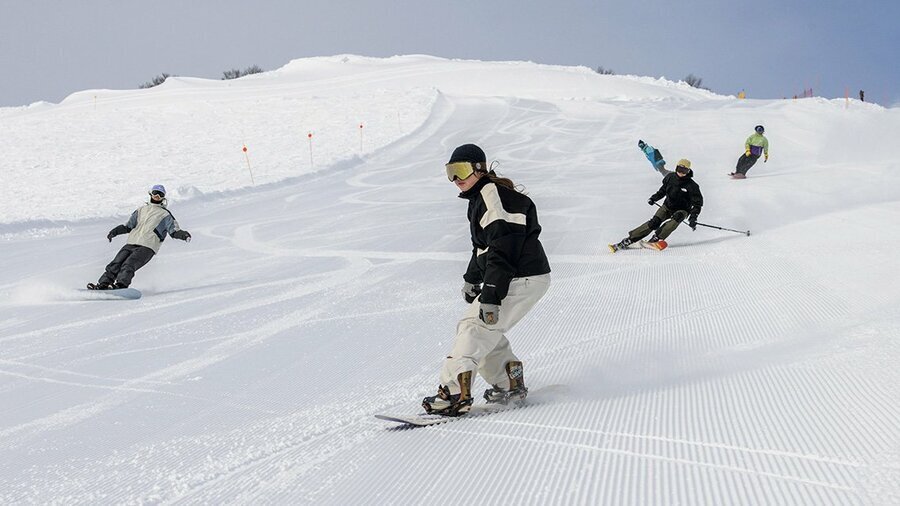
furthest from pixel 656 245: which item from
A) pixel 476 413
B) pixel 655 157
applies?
pixel 476 413

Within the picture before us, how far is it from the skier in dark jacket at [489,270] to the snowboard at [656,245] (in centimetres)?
596

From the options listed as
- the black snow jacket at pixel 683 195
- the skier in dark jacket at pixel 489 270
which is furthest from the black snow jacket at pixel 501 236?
the black snow jacket at pixel 683 195

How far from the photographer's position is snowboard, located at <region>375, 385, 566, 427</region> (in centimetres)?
368

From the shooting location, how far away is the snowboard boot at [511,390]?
4.02m

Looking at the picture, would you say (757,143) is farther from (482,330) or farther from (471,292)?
(482,330)

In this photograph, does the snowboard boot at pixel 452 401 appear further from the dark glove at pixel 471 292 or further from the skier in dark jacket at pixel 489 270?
the dark glove at pixel 471 292

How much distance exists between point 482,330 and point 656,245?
6342mm

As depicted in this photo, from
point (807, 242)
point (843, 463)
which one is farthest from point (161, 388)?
point (807, 242)

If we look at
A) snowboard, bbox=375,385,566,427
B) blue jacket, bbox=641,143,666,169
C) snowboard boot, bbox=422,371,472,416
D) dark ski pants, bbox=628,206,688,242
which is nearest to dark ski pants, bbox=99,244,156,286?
snowboard, bbox=375,385,566,427

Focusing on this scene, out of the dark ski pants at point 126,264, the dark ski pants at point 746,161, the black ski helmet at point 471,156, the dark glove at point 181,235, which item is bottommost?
the dark ski pants at point 126,264

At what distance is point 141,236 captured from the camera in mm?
8320

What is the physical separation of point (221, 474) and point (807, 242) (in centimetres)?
817

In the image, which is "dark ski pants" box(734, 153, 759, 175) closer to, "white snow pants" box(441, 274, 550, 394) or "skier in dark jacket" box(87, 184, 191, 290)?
"skier in dark jacket" box(87, 184, 191, 290)

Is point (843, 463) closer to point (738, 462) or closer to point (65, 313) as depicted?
point (738, 462)
